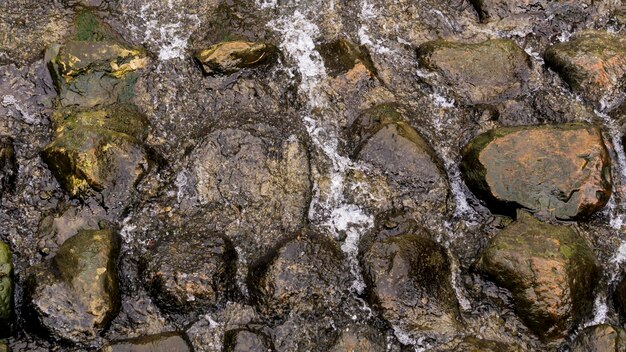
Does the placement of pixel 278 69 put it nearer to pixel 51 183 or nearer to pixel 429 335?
pixel 51 183

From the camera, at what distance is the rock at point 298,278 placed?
4727 millimetres

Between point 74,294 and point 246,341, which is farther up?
point 74,294

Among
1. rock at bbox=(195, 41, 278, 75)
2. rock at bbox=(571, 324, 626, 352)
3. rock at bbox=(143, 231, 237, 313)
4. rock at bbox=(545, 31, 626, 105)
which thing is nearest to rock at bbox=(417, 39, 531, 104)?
rock at bbox=(545, 31, 626, 105)

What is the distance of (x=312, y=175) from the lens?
17.8ft

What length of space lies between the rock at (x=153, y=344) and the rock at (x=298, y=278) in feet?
2.36

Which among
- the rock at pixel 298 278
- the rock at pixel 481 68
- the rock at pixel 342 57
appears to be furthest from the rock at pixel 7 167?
the rock at pixel 481 68

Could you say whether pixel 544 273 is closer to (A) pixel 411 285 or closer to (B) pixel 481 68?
(A) pixel 411 285

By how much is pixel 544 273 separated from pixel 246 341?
8.41 feet

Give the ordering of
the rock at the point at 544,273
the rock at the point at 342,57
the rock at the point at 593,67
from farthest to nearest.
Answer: the rock at the point at 342,57 < the rock at the point at 593,67 < the rock at the point at 544,273

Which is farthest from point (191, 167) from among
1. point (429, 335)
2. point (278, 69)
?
point (429, 335)

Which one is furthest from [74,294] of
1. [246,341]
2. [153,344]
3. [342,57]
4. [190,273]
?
[342,57]

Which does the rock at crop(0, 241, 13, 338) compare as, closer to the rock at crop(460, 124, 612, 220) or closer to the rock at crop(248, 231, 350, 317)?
the rock at crop(248, 231, 350, 317)

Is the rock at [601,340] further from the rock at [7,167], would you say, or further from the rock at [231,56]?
the rock at [7,167]

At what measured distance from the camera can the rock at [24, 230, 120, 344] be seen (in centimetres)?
446
